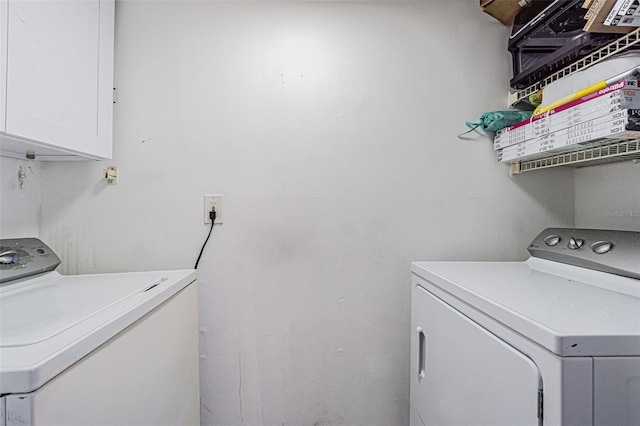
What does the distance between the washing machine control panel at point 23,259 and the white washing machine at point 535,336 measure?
1.44m

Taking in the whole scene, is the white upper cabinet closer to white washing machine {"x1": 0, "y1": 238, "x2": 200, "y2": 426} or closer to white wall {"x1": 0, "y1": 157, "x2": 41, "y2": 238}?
white wall {"x1": 0, "y1": 157, "x2": 41, "y2": 238}

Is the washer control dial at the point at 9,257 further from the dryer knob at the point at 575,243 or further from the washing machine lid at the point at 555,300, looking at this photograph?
the dryer knob at the point at 575,243

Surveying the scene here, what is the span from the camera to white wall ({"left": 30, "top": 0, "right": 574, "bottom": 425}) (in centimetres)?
142

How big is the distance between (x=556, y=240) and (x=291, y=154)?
3.72ft

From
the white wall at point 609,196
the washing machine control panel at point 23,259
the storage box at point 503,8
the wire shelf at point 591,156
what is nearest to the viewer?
the wire shelf at point 591,156

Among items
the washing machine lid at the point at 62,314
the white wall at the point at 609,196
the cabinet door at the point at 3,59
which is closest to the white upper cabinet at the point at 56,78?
the cabinet door at the point at 3,59

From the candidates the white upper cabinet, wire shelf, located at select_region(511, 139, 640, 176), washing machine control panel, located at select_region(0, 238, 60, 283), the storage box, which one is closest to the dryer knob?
wire shelf, located at select_region(511, 139, 640, 176)

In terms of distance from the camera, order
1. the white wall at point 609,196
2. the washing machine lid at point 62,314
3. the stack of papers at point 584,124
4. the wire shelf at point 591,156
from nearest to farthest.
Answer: the washing machine lid at point 62,314 → the stack of papers at point 584,124 → the wire shelf at point 591,156 → the white wall at point 609,196

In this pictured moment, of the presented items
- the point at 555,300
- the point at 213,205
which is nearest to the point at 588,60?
the point at 555,300

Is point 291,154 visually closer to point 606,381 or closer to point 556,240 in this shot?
point 556,240

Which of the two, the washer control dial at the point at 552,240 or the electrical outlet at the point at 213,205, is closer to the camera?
the washer control dial at the point at 552,240

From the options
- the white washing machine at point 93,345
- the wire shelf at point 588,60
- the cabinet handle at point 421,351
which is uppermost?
the wire shelf at point 588,60

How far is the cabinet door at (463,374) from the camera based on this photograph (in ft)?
2.16

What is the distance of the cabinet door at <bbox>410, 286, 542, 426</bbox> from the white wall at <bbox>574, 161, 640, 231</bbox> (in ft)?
2.77
